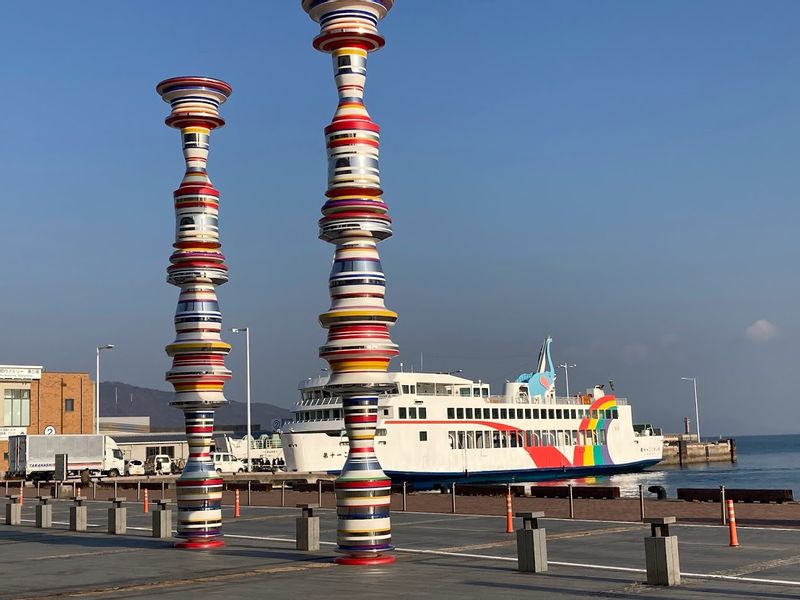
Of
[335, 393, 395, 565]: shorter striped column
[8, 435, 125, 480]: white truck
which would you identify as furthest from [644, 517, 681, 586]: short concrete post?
[8, 435, 125, 480]: white truck

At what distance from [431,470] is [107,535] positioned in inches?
1859

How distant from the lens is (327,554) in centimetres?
2144

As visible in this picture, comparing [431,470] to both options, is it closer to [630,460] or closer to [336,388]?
[630,460]

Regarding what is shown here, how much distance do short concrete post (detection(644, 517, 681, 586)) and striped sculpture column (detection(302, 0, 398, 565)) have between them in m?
5.55

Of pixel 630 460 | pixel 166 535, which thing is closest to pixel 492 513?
pixel 166 535

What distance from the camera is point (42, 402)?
81.8m

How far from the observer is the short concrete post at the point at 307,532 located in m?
22.2

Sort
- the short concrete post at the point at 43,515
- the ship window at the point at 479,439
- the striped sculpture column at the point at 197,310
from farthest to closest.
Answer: the ship window at the point at 479,439, the short concrete post at the point at 43,515, the striped sculpture column at the point at 197,310

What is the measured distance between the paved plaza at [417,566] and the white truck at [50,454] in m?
41.9

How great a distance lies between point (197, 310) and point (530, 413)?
6301 cm

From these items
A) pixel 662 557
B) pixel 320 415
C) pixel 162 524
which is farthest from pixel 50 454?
pixel 662 557

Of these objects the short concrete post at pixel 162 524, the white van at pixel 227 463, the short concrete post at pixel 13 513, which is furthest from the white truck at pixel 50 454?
the short concrete post at pixel 162 524

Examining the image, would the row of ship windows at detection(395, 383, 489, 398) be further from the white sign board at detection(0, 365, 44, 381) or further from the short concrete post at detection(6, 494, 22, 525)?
the short concrete post at detection(6, 494, 22, 525)

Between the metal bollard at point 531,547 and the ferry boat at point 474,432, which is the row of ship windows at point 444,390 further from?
the metal bollard at point 531,547
